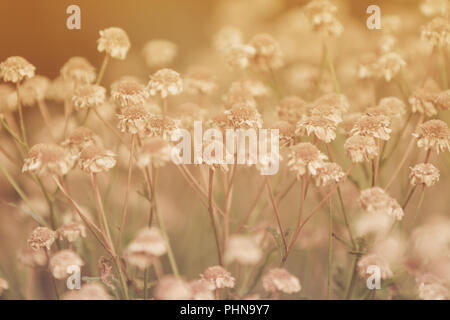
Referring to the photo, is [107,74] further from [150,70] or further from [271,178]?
[271,178]

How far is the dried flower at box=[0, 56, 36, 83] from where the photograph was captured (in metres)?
0.58

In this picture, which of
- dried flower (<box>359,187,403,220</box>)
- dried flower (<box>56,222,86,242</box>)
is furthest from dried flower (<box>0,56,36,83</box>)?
Result: dried flower (<box>359,187,403,220</box>)

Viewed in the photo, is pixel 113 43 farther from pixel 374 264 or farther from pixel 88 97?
pixel 374 264

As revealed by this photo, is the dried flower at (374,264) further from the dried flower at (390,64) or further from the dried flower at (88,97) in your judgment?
the dried flower at (88,97)

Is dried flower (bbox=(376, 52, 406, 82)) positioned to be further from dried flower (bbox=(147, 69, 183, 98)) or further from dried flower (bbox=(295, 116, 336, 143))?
dried flower (bbox=(147, 69, 183, 98))

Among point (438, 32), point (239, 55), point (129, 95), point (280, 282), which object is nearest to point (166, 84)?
point (129, 95)

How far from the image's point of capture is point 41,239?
511 mm

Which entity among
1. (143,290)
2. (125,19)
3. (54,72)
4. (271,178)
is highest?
(125,19)

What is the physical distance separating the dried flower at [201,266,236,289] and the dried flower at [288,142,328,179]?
0.13 m

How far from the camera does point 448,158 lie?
2.27 ft

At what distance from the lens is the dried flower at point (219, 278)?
51 centimetres

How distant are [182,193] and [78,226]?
0.40 m
